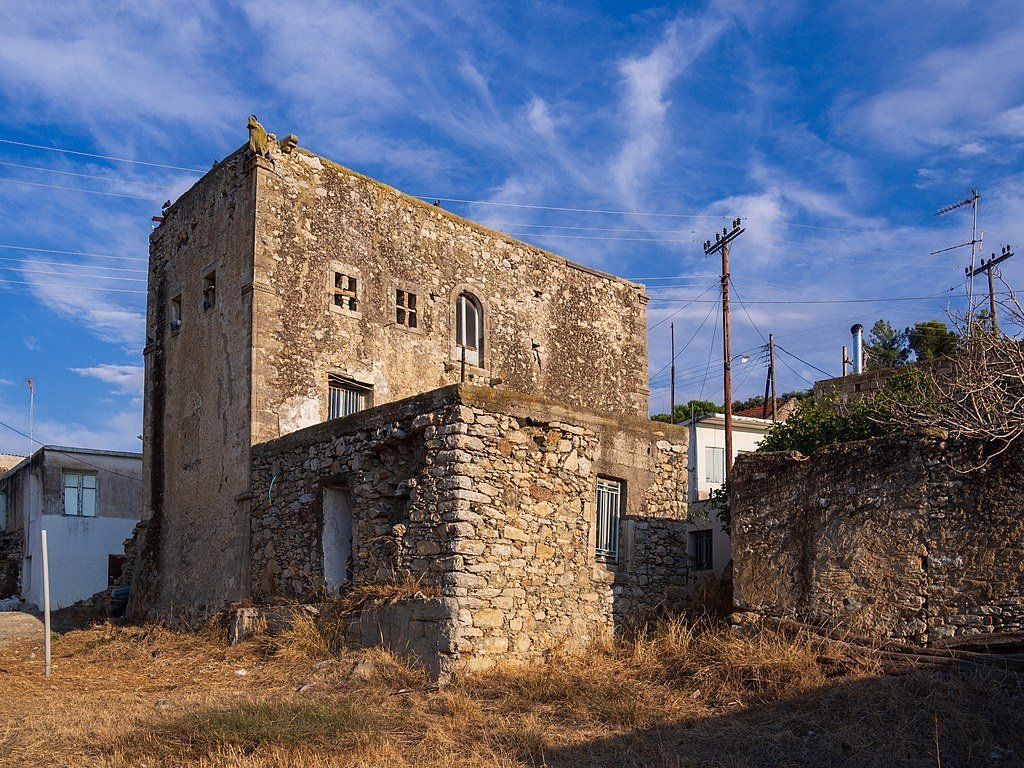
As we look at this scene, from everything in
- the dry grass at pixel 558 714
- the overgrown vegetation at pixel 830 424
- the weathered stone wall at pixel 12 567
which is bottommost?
the weathered stone wall at pixel 12 567

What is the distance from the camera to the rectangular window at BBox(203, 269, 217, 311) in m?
16.6

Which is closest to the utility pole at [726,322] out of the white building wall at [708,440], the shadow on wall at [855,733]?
the white building wall at [708,440]

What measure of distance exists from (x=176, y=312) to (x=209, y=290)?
1432 mm

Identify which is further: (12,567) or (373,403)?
(12,567)

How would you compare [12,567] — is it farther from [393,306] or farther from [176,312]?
[393,306]

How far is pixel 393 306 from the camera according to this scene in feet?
56.5

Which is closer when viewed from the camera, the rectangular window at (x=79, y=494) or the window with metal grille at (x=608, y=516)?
the window with metal grille at (x=608, y=516)

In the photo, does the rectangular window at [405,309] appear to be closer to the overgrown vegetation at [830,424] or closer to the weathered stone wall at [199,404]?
the weathered stone wall at [199,404]

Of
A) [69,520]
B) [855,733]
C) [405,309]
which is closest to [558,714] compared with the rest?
[855,733]

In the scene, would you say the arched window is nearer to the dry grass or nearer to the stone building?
the stone building

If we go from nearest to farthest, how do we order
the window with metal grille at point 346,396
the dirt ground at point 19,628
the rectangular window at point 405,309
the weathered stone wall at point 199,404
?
1. the weathered stone wall at point 199,404
2. the window with metal grille at point 346,396
3. the dirt ground at point 19,628
4. the rectangular window at point 405,309

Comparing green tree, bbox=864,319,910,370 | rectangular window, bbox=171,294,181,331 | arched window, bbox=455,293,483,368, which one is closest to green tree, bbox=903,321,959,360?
green tree, bbox=864,319,910,370

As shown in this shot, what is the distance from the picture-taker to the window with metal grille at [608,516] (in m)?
13.3

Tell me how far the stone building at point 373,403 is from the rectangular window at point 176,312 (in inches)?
2.4
